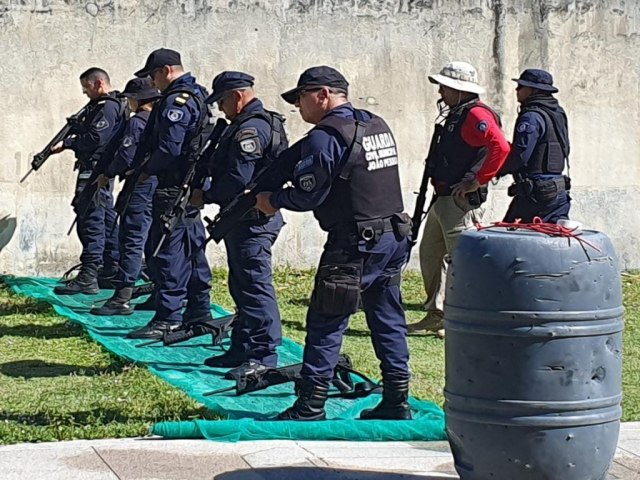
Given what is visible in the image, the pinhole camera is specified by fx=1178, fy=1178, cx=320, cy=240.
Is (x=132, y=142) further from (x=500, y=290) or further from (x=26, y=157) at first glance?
(x=500, y=290)

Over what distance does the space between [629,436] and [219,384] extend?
97.3 inches

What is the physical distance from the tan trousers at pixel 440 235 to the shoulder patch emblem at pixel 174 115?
1.98 meters

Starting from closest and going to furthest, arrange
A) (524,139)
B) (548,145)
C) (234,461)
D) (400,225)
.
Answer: (234,461) < (400,225) < (524,139) < (548,145)

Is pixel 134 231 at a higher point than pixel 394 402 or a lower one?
higher

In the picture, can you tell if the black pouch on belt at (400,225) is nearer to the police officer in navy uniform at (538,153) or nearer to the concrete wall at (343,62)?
the police officer in navy uniform at (538,153)

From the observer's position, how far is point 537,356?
15.1ft

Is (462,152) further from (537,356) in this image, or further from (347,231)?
(537,356)

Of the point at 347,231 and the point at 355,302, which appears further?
the point at 347,231

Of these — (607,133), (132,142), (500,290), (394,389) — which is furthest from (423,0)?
(500,290)

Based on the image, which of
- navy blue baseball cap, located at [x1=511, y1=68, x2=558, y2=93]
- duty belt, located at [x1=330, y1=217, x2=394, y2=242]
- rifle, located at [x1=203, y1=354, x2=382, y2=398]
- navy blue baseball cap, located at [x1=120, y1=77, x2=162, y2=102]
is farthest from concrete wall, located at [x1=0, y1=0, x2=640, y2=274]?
duty belt, located at [x1=330, y1=217, x2=394, y2=242]

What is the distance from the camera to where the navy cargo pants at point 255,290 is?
24.1 feet

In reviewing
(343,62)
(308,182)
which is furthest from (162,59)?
(343,62)

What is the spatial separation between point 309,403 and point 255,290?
1447mm

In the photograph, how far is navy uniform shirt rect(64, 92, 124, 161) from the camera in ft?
33.7
